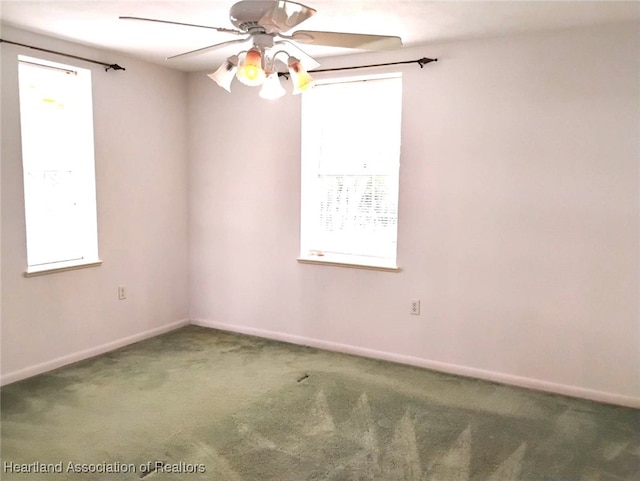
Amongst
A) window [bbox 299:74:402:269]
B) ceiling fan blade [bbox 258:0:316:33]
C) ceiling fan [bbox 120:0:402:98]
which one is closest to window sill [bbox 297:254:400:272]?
window [bbox 299:74:402:269]

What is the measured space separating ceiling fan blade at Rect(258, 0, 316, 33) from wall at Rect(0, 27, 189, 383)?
215cm

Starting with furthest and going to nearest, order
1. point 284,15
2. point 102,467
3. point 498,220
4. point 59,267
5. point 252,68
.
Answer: point 59,267, point 498,220, point 102,467, point 252,68, point 284,15

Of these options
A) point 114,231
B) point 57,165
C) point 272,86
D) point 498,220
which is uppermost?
point 272,86

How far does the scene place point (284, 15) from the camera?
6.88ft

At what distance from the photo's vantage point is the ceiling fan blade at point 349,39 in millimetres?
2334

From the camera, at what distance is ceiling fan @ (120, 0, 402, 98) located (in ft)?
6.89

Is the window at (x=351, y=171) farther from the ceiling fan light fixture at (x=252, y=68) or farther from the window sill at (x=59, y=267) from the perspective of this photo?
the ceiling fan light fixture at (x=252, y=68)

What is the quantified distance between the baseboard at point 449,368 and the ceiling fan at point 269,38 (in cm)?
226

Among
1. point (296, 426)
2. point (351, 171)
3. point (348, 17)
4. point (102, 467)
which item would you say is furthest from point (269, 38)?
point (102, 467)

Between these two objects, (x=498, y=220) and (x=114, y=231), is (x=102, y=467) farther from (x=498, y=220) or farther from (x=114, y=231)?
(x=498, y=220)

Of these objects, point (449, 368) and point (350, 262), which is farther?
point (350, 262)

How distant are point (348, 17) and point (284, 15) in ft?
3.29

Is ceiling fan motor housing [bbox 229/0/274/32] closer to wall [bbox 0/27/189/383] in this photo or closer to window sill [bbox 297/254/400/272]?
wall [bbox 0/27/189/383]

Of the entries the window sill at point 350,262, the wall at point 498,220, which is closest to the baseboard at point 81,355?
the wall at point 498,220
